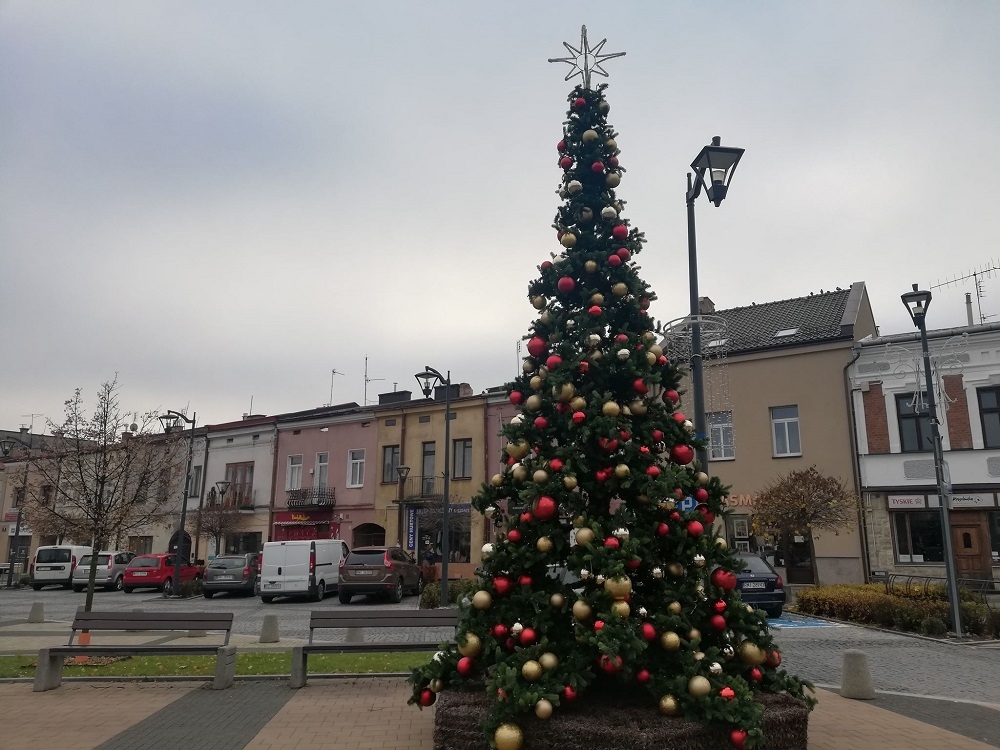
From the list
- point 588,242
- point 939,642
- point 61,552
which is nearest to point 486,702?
point 588,242

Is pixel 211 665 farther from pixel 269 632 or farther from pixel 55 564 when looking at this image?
pixel 55 564

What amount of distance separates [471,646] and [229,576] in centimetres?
2152

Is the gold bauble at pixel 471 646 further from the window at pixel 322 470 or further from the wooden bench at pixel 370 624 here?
the window at pixel 322 470

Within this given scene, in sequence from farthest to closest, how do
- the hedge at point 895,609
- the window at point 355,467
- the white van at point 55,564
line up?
the window at point 355,467, the white van at point 55,564, the hedge at point 895,609

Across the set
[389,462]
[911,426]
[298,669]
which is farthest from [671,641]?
[389,462]

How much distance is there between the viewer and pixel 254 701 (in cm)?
816

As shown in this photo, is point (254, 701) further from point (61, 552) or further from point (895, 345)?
point (61, 552)

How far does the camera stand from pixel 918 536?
912 inches

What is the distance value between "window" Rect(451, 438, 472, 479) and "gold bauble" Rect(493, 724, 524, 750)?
86.1 ft

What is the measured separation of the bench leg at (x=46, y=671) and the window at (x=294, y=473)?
27369mm

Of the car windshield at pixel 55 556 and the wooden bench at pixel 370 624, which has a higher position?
the car windshield at pixel 55 556

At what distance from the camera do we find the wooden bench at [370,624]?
28.5ft

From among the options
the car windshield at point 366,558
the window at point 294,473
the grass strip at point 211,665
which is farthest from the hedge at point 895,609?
the window at point 294,473

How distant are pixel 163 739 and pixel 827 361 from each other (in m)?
23.2
